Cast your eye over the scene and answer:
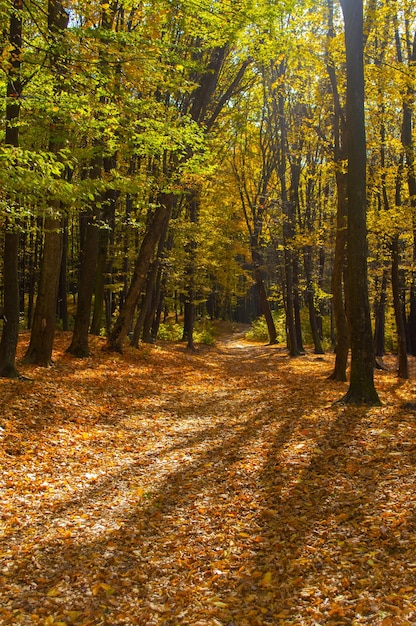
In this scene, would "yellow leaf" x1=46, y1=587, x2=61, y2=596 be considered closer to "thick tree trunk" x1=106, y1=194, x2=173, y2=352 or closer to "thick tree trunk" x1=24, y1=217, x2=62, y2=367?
"thick tree trunk" x1=24, y1=217, x2=62, y2=367

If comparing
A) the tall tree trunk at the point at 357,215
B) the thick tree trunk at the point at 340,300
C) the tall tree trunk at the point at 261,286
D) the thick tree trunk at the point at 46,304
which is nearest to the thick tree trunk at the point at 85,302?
the thick tree trunk at the point at 46,304

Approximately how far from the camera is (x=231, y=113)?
18.3 metres

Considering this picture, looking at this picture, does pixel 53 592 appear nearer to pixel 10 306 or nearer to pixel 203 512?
pixel 203 512

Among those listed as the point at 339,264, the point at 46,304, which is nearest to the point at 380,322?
the point at 339,264

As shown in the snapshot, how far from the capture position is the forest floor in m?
3.54

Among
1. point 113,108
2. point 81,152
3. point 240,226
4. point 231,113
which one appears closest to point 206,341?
point 240,226

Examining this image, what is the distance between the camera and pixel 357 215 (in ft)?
28.8

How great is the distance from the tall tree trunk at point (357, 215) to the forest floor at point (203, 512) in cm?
78

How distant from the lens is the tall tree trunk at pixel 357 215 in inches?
342

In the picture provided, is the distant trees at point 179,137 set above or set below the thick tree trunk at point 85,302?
above

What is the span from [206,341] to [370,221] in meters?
15.8

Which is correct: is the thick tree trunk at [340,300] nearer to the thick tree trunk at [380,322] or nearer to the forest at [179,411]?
the forest at [179,411]

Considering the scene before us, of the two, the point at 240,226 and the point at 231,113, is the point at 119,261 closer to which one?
the point at 231,113

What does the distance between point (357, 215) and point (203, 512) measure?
245 inches
